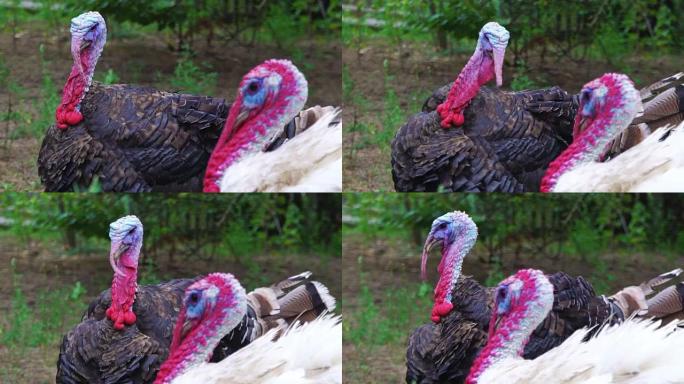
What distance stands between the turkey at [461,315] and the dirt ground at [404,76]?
29cm

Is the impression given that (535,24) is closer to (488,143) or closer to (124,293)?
(488,143)

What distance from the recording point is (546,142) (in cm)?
495

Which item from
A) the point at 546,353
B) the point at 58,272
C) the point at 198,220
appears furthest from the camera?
the point at 58,272

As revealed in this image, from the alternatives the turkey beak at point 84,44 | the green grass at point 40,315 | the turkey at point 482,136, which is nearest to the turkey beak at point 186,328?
the green grass at point 40,315

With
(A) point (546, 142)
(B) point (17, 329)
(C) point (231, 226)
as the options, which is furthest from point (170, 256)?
(A) point (546, 142)

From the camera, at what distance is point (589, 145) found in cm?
491

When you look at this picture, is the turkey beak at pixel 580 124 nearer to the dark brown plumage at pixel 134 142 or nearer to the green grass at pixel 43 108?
the dark brown plumage at pixel 134 142

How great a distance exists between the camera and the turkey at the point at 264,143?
4.89m

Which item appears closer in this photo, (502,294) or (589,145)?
(589,145)

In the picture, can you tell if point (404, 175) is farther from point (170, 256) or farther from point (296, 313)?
point (170, 256)

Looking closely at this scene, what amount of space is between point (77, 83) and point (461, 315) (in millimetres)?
1382

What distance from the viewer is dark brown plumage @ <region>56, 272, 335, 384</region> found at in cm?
488

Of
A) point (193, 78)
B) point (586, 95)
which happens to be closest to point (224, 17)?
point (193, 78)

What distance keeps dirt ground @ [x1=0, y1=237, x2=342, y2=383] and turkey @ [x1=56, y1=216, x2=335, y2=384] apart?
0.89 feet
